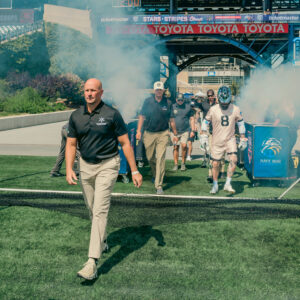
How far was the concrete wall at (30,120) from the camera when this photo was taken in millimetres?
18906

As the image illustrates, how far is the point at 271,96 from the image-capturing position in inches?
679

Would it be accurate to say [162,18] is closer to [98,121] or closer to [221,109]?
[221,109]

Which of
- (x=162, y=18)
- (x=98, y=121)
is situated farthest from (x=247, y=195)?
(x=162, y=18)

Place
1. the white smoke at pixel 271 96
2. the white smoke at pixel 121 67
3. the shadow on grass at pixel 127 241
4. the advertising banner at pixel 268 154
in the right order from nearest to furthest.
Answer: the shadow on grass at pixel 127 241
the advertising banner at pixel 268 154
the white smoke at pixel 271 96
the white smoke at pixel 121 67

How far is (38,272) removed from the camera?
390 cm

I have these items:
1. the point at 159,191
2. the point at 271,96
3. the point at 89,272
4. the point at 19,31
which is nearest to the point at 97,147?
the point at 89,272

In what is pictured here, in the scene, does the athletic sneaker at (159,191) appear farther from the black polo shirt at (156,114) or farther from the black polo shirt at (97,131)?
the black polo shirt at (97,131)

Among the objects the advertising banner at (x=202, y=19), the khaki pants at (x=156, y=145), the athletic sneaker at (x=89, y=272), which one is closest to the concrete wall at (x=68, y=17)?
the advertising banner at (x=202, y=19)

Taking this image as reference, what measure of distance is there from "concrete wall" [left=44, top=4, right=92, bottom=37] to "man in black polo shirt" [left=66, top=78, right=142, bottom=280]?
45969mm

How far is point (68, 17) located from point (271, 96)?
124ft

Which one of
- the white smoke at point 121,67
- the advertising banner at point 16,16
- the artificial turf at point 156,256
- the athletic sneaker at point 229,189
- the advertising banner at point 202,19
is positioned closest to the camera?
the artificial turf at point 156,256

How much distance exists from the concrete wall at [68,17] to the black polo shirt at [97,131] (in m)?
46.0

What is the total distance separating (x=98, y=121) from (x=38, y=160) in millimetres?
7255

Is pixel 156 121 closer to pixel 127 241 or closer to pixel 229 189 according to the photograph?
pixel 229 189
